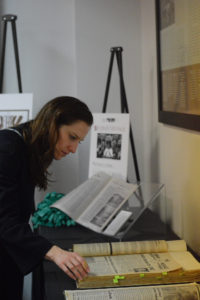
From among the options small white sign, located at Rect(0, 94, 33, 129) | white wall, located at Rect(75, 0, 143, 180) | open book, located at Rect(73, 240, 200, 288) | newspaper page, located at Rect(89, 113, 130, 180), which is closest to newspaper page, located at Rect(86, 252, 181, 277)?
open book, located at Rect(73, 240, 200, 288)

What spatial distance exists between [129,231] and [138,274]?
57cm

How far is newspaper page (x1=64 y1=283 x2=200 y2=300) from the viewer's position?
1395 mm

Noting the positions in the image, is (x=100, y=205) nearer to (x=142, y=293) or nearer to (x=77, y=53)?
(x=142, y=293)

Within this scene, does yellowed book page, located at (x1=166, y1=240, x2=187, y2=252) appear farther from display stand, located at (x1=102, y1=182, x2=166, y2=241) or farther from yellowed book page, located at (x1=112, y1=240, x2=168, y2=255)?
display stand, located at (x1=102, y1=182, x2=166, y2=241)

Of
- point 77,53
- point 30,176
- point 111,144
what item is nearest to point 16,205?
point 30,176

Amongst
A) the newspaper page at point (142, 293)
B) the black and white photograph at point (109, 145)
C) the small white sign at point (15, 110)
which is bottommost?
the newspaper page at point (142, 293)

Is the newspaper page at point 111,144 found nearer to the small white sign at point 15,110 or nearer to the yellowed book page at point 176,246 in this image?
the small white sign at point 15,110

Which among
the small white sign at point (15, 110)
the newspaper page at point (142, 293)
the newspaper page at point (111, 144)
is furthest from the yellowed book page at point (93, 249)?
the small white sign at point (15, 110)

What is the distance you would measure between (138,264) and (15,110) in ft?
5.24

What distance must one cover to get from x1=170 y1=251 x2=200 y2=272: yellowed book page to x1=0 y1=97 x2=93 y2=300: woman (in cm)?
33

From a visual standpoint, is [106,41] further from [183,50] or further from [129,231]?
[129,231]

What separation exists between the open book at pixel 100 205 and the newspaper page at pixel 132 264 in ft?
1.30

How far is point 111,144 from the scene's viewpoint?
2730 millimetres

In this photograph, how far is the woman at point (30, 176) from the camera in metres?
1.54
